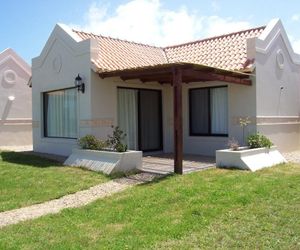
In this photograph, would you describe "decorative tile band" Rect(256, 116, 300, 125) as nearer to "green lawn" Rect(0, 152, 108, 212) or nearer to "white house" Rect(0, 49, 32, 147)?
"green lawn" Rect(0, 152, 108, 212)

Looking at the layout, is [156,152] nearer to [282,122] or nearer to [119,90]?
[119,90]

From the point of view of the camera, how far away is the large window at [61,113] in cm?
1591

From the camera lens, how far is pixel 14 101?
2273cm

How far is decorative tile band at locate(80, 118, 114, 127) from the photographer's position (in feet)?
47.3

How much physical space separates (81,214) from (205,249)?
9.59ft

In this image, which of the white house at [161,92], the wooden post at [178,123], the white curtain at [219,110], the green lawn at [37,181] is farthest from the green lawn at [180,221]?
the white curtain at [219,110]

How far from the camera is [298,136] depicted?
17.8 metres

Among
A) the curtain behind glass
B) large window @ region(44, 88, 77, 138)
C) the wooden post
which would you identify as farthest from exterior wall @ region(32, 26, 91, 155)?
the curtain behind glass

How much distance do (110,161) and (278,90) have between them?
312 inches

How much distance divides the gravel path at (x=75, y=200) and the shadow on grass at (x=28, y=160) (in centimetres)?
369

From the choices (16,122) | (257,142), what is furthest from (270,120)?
(16,122)

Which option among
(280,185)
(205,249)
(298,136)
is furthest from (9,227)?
(298,136)

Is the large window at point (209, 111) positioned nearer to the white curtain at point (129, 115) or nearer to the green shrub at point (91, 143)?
the white curtain at point (129, 115)

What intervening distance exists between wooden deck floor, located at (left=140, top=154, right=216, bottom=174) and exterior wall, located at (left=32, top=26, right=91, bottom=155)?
267cm
